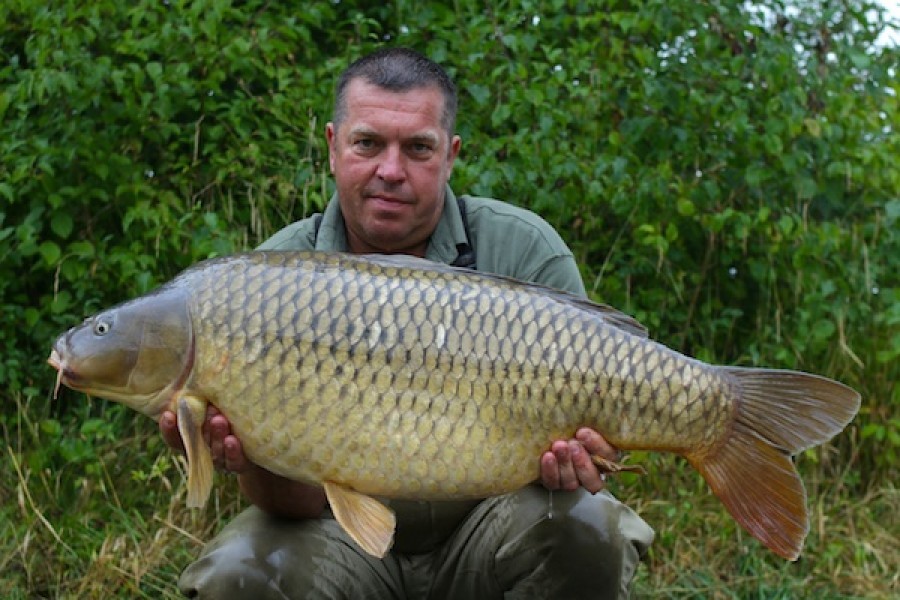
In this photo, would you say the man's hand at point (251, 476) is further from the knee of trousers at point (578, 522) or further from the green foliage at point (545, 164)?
the green foliage at point (545, 164)

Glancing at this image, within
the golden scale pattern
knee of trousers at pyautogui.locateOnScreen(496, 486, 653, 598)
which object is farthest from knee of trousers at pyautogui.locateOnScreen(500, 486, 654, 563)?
the golden scale pattern

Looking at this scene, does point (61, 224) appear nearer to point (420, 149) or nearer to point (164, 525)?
point (164, 525)

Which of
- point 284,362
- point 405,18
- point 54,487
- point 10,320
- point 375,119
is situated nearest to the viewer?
point 284,362

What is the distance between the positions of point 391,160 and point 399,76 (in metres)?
0.16

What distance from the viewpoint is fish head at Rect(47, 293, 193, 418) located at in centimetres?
197

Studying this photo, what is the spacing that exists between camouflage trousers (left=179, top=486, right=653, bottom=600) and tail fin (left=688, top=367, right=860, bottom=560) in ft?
0.98

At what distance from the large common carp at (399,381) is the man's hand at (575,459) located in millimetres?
15

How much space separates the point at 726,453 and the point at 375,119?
2.82 ft

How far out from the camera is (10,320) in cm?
357

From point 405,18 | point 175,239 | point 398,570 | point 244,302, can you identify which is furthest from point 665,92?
point 244,302

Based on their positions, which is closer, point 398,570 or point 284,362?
point 284,362

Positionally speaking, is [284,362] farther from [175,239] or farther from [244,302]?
[175,239]

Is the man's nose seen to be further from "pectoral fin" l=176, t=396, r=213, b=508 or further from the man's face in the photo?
"pectoral fin" l=176, t=396, r=213, b=508

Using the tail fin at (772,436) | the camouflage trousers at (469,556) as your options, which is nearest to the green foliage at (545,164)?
the camouflage trousers at (469,556)
